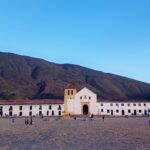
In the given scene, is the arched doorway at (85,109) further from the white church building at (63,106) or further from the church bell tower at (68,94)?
the church bell tower at (68,94)

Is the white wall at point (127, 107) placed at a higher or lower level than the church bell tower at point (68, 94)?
lower

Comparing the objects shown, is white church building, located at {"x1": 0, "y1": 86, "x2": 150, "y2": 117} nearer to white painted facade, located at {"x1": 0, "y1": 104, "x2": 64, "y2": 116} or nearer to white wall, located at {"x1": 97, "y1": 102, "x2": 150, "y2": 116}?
white painted facade, located at {"x1": 0, "y1": 104, "x2": 64, "y2": 116}

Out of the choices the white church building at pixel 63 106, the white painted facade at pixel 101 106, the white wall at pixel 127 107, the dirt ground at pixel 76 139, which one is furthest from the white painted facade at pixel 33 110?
the dirt ground at pixel 76 139

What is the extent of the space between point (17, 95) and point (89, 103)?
218 ft

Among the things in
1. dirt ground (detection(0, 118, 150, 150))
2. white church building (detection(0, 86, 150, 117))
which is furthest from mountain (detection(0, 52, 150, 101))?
dirt ground (detection(0, 118, 150, 150))

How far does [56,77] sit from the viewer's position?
176625 millimetres

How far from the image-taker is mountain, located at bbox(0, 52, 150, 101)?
495 feet

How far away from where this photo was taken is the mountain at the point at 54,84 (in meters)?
151

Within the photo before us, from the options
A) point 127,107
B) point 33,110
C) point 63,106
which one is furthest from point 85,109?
point 33,110

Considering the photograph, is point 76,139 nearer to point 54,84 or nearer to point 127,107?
point 127,107

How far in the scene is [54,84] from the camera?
156375 millimetres

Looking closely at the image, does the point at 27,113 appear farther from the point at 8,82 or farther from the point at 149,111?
the point at 8,82

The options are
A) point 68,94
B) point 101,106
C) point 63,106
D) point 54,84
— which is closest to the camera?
point 68,94

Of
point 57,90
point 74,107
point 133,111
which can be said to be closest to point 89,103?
point 74,107
